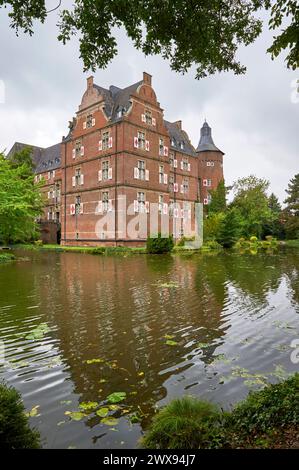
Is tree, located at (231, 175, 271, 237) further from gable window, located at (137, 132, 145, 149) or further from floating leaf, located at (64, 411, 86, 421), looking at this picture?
floating leaf, located at (64, 411, 86, 421)

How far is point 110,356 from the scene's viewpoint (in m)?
5.00

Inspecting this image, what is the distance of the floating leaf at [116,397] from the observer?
144 inches

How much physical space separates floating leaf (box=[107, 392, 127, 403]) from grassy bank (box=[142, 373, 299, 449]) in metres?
1.03

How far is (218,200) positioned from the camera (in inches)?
1873

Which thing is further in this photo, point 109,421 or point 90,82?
point 90,82

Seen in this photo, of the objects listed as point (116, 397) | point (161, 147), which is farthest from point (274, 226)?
point (116, 397)

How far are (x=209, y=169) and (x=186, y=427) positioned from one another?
51717 mm

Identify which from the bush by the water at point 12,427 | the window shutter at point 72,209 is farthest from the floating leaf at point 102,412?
the window shutter at point 72,209

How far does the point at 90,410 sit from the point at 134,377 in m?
0.94

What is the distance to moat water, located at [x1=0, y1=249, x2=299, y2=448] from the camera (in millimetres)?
3406

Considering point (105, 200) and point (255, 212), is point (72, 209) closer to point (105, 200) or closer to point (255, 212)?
point (105, 200)

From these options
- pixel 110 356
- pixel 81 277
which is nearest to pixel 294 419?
pixel 110 356

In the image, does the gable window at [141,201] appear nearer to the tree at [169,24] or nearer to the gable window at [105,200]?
the gable window at [105,200]

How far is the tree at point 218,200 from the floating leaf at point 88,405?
45.3m
